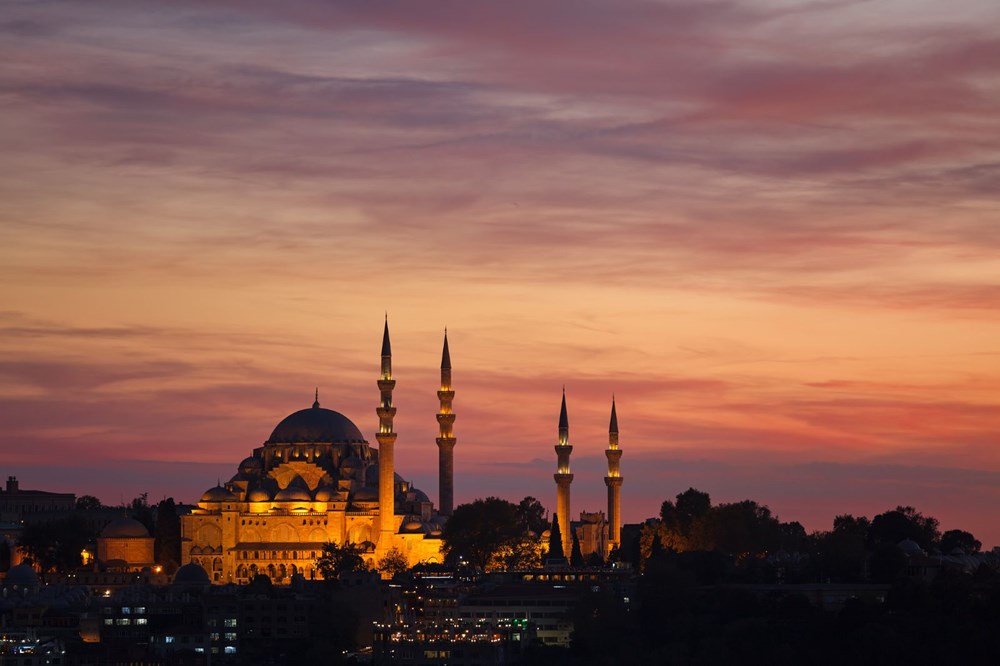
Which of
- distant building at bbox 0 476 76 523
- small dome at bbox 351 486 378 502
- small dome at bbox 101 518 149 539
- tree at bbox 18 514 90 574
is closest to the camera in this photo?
small dome at bbox 351 486 378 502

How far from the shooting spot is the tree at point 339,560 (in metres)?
113

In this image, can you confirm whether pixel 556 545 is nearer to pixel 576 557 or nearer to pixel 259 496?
pixel 576 557

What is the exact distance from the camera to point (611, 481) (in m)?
125

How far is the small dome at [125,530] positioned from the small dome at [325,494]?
8791 millimetres

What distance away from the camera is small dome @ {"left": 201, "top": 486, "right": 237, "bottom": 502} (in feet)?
400

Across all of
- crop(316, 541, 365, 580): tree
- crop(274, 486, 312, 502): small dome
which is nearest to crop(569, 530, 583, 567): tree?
crop(316, 541, 365, 580): tree

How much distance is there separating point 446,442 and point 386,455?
3.61 meters

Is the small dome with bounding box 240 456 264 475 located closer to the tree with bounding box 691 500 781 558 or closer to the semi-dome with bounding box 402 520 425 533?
the semi-dome with bounding box 402 520 425 533

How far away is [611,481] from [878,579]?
1178 inches

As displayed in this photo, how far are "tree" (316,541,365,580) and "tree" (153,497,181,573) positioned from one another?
25.9ft

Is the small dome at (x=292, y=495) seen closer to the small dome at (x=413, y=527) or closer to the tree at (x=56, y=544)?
the small dome at (x=413, y=527)

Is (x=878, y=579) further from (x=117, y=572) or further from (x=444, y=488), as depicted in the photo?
(x=117, y=572)

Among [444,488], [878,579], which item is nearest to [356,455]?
[444,488]

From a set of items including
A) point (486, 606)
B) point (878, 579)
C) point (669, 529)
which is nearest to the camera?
point (878, 579)
